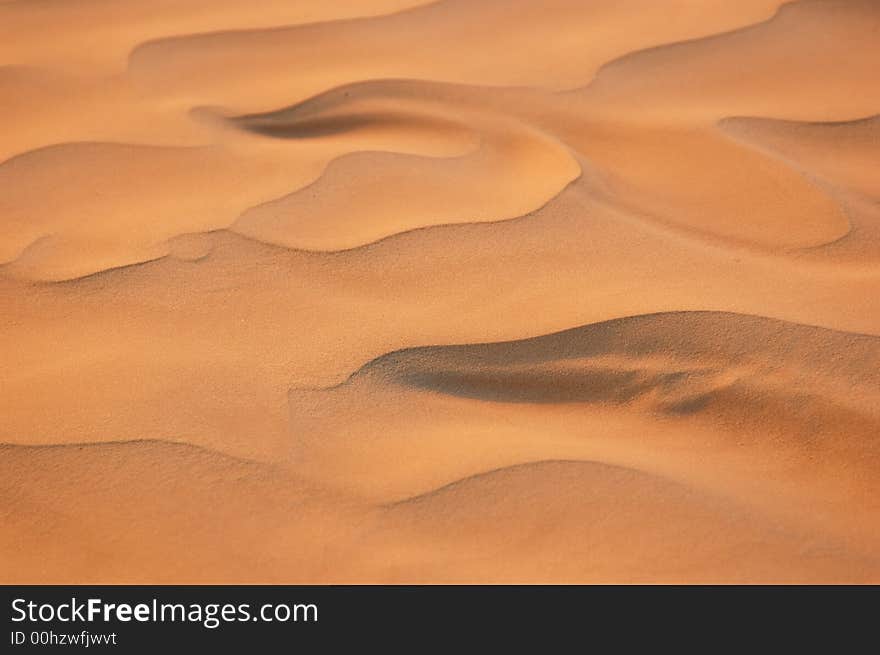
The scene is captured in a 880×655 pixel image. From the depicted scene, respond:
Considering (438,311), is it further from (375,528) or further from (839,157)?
(839,157)

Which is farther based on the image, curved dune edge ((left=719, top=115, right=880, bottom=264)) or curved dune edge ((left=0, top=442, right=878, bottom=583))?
curved dune edge ((left=719, top=115, right=880, bottom=264))

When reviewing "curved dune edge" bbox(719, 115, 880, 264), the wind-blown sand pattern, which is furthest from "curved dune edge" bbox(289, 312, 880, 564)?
"curved dune edge" bbox(719, 115, 880, 264)

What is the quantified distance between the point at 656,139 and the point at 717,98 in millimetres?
224

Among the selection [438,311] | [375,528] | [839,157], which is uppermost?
[839,157]

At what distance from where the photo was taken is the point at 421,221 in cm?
159

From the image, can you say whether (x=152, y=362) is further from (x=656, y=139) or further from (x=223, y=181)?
(x=656, y=139)

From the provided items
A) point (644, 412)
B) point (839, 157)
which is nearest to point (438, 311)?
point (644, 412)

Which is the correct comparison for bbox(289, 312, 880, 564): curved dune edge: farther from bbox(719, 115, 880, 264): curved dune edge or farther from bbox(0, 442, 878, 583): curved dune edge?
bbox(719, 115, 880, 264): curved dune edge

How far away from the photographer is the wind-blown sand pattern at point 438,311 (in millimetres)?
1126

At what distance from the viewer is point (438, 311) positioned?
1.41 metres

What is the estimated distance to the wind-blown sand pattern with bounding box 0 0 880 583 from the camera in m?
1.13

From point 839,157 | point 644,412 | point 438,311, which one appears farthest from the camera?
point 839,157

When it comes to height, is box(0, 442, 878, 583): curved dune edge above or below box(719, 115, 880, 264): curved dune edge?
below
